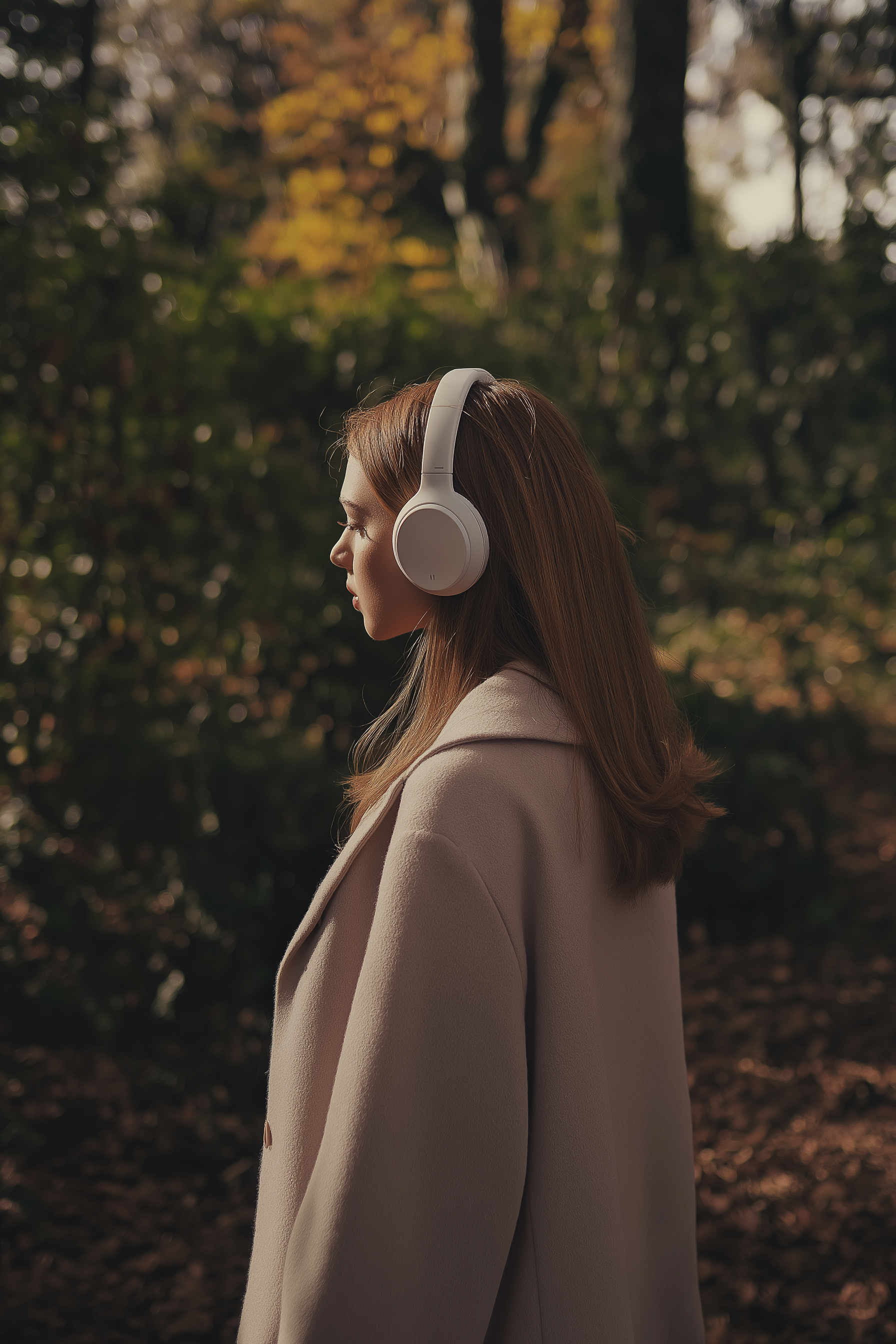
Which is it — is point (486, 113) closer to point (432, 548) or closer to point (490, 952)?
point (432, 548)

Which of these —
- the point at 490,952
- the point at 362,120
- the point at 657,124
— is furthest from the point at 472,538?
the point at 362,120

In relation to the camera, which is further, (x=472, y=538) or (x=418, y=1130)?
(x=472, y=538)

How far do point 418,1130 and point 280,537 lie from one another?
9.80 ft

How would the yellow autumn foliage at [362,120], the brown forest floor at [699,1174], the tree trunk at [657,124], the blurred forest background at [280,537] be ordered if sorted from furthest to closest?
the yellow autumn foliage at [362,120]
the tree trunk at [657,124]
the blurred forest background at [280,537]
the brown forest floor at [699,1174]

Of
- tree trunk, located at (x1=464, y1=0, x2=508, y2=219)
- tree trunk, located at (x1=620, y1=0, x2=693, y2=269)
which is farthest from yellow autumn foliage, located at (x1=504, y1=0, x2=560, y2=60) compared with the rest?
tree trunk, located at (x1=620, y1=0, x2=693, y2=269)

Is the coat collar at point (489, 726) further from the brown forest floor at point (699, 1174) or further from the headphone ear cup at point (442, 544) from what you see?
the brown forest floor at point (699, 1174)

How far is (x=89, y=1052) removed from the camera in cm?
368

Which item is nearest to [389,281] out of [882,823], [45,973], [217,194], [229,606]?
[217,194]

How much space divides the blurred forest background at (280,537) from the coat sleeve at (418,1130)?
112 centimetres

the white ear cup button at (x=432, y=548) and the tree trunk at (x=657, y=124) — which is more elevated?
the tree trunk at (x=657, y=124)

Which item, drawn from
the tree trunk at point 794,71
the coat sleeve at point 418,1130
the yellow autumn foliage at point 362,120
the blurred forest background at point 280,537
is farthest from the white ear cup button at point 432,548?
the yellow autumn foliage at point 362,120

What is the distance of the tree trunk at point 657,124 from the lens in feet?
21.1

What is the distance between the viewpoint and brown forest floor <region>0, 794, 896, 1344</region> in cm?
273

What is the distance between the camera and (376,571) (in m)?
1.42
